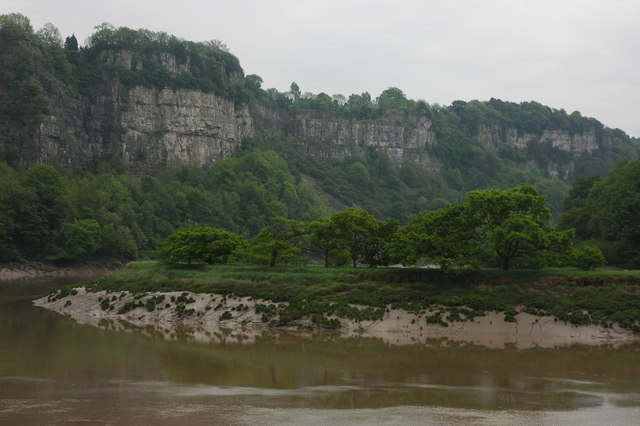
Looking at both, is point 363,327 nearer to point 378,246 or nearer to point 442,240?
point 442,240

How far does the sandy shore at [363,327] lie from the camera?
44406 mm

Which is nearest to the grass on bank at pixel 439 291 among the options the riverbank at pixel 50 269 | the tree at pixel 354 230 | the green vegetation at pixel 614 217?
the tree at pixel 354 230

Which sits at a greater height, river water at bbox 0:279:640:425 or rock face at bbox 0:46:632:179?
rock face at bbox 0:46:632:179

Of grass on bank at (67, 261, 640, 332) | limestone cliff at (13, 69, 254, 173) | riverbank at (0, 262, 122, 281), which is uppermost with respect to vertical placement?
limestone cliff at (13, 69, 254, 173)

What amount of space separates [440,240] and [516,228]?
5.49 m

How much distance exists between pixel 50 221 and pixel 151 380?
8950 cm

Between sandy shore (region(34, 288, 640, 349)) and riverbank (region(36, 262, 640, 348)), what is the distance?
0.06m

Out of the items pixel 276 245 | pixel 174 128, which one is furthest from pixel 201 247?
pixel 174 128

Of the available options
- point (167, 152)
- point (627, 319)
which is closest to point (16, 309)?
point (627, 319)

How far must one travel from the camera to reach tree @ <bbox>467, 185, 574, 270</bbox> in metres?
51.2

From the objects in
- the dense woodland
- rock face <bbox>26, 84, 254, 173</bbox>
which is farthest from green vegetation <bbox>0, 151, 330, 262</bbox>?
rock face <bbox>26, 84, 254, 173</bbox>

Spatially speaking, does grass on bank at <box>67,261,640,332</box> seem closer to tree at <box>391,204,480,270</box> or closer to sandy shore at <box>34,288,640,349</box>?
sandy shore at <box>34,288,640,349</box>

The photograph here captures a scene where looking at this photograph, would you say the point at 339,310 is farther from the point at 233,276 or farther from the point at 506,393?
Result: the point at 506,393

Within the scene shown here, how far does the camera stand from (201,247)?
62.7 metres
